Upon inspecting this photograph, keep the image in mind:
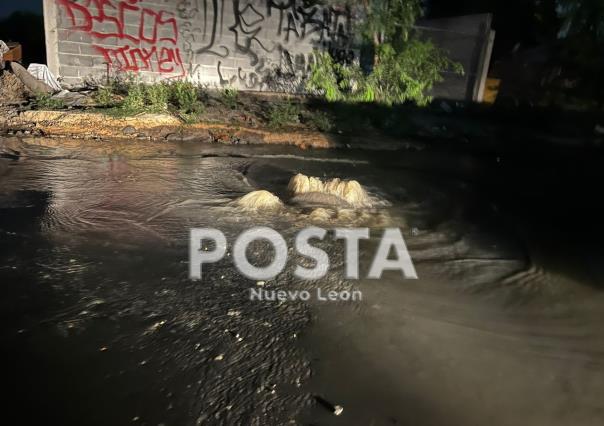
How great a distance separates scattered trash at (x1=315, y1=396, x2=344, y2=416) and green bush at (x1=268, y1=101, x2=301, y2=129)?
677 centimetres

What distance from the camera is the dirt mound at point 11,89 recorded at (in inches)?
309

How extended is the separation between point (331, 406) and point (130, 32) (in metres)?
9.30

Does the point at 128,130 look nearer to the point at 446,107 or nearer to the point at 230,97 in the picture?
the point at 230,97

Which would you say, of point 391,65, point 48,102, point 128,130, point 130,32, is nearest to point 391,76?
point 391,65

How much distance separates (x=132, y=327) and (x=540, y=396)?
2.42 m

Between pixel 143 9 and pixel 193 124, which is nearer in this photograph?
pixel 193 124

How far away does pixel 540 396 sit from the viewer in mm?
2588

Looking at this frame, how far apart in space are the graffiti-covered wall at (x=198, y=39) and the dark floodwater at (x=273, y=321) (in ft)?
15.0

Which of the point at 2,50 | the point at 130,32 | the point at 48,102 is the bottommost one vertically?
the point at 48,102

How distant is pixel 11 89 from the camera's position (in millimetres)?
7988

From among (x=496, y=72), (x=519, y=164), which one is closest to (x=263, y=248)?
(x=519, y=164)

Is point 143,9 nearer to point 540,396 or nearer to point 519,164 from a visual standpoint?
point 519,164

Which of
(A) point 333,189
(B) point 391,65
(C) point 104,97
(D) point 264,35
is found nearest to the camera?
(A) point 333,189

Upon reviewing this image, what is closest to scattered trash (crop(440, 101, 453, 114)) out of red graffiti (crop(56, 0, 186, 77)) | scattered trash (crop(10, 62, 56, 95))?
red graffiti (crop(56, 0, 186, 77))
